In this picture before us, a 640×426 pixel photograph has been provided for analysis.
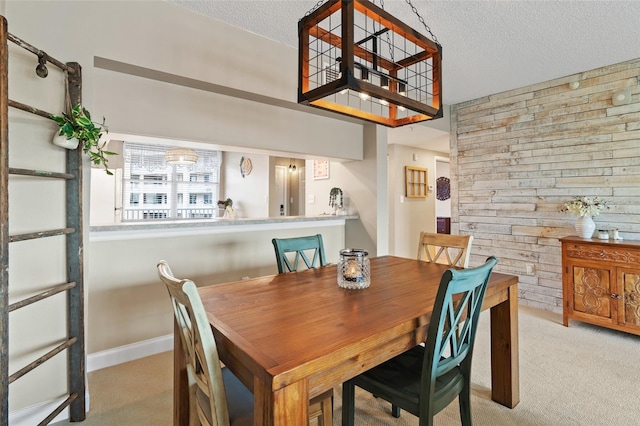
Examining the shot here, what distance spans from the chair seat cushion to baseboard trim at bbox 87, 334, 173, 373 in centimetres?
184

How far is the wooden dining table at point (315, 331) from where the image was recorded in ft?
2.93

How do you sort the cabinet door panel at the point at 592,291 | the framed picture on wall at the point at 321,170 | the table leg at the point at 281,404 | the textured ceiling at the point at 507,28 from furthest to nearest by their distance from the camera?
1. the framed picture on wall at the point at 321,170
2. the cabinet door panel at the point at 592,291
3. the textured ceiling at the point at 507,28
4. the table leg at the point at 281,404

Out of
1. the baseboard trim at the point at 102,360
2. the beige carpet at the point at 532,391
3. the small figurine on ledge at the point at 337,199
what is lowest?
the beige carpet at the point at 532,391

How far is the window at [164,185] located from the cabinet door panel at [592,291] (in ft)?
21.8

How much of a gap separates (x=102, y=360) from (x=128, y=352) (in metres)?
0.16

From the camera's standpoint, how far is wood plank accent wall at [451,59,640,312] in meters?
3.17

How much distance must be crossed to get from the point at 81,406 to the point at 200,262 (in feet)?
4.04

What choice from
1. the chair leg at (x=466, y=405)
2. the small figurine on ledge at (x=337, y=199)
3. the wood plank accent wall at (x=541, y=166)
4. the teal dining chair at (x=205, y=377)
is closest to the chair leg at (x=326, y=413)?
the teal dining chair at (x=205, y=377)

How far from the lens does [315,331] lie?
3.65ft

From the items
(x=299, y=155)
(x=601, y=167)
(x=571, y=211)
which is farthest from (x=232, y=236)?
(x=601, y=167)

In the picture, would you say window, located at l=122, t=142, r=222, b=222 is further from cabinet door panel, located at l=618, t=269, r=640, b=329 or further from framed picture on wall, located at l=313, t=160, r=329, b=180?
cabinet door panel, located at l=618, t=269, r=640, b=329

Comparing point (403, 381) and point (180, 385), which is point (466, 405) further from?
point (180, 385)

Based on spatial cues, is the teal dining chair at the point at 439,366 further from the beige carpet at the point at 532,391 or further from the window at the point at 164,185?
the window at the point at 164,185

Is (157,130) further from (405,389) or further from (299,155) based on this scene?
(405,389)
